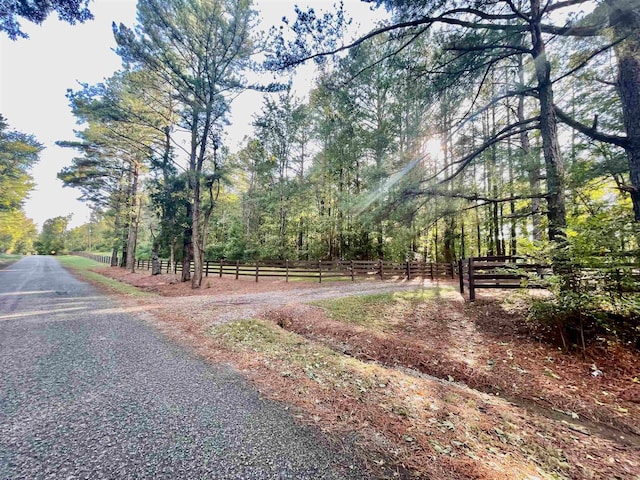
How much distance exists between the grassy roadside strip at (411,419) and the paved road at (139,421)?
319mm

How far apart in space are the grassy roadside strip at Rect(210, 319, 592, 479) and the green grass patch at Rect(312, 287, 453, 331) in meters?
2.29

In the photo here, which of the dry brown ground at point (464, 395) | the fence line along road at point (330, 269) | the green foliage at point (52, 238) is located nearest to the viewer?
the dry brown ground at point (464, 395)

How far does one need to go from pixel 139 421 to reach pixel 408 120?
31.3ft

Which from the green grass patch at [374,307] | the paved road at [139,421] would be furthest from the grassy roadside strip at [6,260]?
the green grass patch at [374,307]

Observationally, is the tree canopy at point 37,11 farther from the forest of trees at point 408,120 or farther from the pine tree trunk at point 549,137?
the pine tree trunk at point 549,137

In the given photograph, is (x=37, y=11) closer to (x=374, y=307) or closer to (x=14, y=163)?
(x=374, y=307)

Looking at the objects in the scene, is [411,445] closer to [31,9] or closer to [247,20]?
[31,9]

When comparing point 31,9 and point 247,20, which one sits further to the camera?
point 247,20

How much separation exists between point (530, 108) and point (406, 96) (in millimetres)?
10276

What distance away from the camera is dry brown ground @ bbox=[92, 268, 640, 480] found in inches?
80.4

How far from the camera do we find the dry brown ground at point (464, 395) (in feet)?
6.70

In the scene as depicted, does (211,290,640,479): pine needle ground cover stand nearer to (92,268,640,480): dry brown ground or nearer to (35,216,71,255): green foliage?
(92,268,640,480): dry brown ground

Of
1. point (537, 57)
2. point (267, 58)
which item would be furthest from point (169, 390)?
point (537, 57)

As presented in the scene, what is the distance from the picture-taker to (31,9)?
17.4ft
